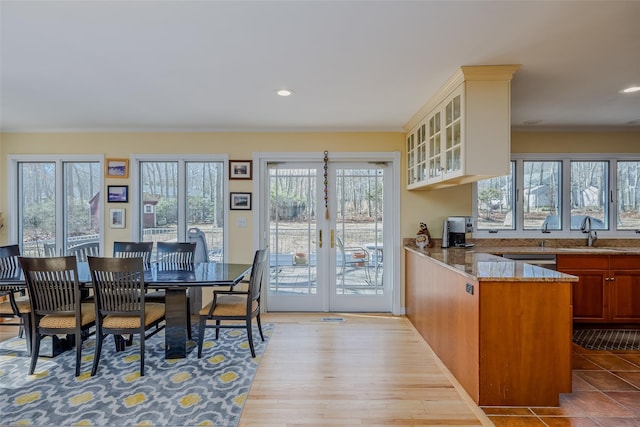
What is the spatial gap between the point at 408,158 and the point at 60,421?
13.1 feet

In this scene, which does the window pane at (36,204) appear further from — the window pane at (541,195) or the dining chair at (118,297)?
the window pane at (541,195)

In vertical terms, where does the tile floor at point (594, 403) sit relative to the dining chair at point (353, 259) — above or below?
below

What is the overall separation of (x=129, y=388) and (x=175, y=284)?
0.79 metres

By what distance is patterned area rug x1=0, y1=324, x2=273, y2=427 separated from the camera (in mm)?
2129

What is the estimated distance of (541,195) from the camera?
4.31m

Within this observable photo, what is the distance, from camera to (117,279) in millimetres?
2617

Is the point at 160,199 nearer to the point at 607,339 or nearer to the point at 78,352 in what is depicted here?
the point at 78,352

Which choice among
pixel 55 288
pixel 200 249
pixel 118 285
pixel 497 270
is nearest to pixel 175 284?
pixel 118 285

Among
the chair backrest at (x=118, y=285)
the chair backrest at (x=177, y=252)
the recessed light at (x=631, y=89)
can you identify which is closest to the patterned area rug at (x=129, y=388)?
the chair backrest at (x=118, y=285)

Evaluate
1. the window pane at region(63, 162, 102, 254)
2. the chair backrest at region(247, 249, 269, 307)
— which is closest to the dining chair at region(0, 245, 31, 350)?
the window pane at region(63, 162, 102, 254)

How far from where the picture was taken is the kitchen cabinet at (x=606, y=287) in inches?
143

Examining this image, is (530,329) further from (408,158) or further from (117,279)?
(117,279)

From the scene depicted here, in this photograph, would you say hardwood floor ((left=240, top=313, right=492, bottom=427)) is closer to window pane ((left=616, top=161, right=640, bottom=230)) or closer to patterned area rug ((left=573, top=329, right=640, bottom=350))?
patterned area rug ((left=573, top=329, right=640, bottom=350))

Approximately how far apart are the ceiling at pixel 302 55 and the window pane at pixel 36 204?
39.3 inches
